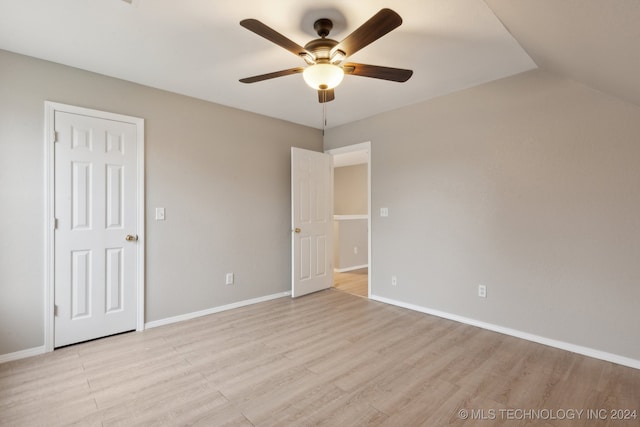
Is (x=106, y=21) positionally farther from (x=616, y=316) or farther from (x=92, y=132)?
(x=616, y=316)

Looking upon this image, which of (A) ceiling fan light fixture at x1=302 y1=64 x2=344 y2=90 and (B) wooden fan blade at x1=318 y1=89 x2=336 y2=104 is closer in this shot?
(A) ceiling fan light fixture at x1=302 y1=64 x2=344 y2=90

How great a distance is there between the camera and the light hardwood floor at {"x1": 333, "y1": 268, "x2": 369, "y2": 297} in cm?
436

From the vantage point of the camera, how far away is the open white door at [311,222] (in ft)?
13.2

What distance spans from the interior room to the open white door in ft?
1.51

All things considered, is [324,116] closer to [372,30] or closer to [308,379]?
[372,30]

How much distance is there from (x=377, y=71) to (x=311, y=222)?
2556 mm

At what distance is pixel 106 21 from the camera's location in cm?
197

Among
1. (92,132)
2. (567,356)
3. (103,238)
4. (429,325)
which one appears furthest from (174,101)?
(567,356)

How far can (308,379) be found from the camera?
2.07 metres

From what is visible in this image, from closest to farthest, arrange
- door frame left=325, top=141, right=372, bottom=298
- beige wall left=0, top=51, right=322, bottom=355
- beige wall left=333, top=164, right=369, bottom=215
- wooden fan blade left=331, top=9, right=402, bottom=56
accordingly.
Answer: wooden fan blade left=331, top=9, right=402, bottom=56
beige wall left=0, top=51, right=322, bottom=355
door frame left=325, top=141, right=372, bottom=298
beige wall left=333, top=164, right=369, bottom=215

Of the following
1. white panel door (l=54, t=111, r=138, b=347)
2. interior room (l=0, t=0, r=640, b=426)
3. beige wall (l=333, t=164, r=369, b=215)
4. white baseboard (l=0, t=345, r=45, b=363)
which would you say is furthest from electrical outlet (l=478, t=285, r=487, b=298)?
beige wall (l=333, t=164, r=369, b=215)

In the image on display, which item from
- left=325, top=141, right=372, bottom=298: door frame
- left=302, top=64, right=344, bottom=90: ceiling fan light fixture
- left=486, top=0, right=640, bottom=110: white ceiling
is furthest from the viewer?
left=325, top=141, right=372, bottom=298: door frame

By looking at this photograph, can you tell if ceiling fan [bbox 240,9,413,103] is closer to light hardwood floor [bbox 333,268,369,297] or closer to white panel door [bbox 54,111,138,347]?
white panel door [bbox 54,111,138,347]

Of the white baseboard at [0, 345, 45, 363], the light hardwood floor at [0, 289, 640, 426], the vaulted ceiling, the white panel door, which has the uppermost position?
the vaulted ceiling
